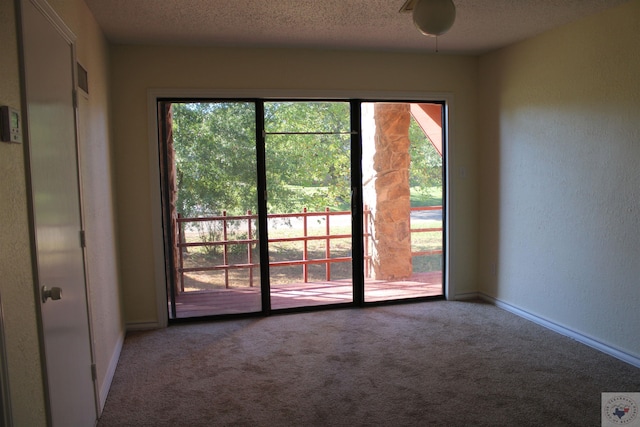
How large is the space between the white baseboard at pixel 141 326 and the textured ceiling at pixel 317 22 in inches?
93.4

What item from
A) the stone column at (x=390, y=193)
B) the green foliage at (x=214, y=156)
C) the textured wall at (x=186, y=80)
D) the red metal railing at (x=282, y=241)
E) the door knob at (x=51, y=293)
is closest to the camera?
the door knob at (x=51, y=293)

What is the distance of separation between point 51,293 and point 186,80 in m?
2.58

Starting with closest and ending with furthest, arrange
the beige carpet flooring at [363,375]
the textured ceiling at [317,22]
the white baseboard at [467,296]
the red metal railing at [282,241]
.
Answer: the beige carpet flooring at [363,375]
the textured ceiling at [317,22]
the red metal railing at [282,241]
the white baseboard at [467,296]

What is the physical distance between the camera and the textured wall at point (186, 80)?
372 centimetres

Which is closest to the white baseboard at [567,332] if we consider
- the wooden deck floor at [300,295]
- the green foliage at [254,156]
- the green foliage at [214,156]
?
the wooden deck floor at [300,295]

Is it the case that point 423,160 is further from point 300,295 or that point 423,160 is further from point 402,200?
point 300,295

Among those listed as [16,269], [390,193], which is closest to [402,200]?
[390,193]

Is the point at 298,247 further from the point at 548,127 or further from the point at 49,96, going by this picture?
the point at 49,96

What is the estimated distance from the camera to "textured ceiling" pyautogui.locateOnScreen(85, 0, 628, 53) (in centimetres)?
291

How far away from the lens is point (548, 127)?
3590 millimetres

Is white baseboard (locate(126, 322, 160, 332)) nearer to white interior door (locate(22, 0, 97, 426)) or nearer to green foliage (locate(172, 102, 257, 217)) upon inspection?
green foliage (locate(172, 102, 257, 217))

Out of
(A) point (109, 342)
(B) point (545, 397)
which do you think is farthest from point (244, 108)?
(B) point (545, 397)

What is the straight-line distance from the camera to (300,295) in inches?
175

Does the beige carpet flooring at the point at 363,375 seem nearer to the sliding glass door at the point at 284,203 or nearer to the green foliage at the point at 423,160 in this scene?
the sliding glass door at the point at 284,203
